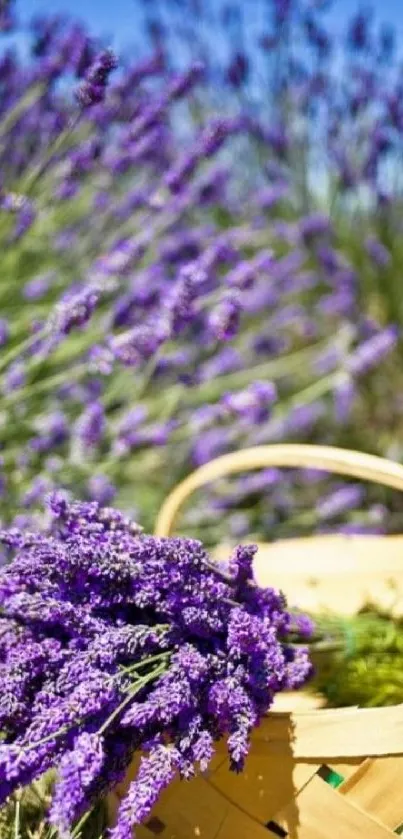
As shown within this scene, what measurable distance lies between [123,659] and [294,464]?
0.44 metres

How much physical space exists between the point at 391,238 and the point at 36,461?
1211 millimetres

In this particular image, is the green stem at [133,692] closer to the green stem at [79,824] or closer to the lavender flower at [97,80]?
the green stem at [79,824]

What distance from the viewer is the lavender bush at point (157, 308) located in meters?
1.50

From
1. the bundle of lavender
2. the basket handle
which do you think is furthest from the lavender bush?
the bundle of lavender

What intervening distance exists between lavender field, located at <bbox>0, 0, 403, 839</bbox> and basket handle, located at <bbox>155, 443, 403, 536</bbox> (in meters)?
0.14

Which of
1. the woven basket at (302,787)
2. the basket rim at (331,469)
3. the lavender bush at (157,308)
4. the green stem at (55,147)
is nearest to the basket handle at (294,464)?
the basket rim at (331,469)

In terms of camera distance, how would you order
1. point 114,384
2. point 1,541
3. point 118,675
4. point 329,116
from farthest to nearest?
point 329,116 → point 114,384 → point 1,541 → point 118,675

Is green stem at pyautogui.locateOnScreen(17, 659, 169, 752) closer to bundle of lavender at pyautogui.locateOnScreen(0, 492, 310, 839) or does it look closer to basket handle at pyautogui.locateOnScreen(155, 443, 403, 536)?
bundle of lavender at pyautogui.locateOnScreen(0, 492, 310, 839)

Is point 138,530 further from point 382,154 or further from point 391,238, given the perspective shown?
point 391,238

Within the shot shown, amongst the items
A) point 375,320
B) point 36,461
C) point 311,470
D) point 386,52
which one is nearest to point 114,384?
point 36,461

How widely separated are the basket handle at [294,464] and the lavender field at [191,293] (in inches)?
5.6

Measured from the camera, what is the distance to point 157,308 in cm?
181

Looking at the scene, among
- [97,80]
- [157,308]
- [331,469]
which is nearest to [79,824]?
[331,469]

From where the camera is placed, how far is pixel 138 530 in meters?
1.05
